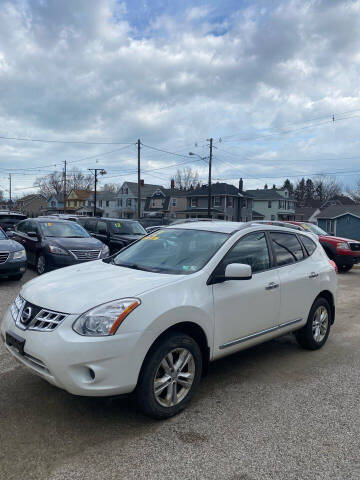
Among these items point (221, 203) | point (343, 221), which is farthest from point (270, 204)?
point (343, 221)

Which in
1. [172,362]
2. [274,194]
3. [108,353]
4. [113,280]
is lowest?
[172,362]

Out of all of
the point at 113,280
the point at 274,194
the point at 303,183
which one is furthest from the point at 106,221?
the point at 303,183

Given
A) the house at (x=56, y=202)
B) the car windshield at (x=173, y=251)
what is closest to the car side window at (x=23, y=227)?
the car windshield at (x=173, y=251)

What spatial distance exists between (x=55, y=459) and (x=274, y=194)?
70.8 m

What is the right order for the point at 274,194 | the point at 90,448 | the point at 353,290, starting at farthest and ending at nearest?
1. the point at 274,194
2. the point at 353,290
3. the point at 90,448

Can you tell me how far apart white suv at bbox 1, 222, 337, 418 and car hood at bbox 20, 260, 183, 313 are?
1 cm

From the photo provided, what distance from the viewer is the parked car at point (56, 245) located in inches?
373

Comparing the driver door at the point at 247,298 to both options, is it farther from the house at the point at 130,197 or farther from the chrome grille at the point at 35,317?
the house at the point at 130,197

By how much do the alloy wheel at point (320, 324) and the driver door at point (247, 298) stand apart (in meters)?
1.04

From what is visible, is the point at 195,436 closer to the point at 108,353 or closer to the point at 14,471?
the point at 108,353

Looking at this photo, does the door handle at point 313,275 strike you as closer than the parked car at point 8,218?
Yes

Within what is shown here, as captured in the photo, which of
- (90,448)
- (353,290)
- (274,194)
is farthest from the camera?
(274,194)

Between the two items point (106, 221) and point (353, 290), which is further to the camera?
point (106, 221)

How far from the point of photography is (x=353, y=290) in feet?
31.7
